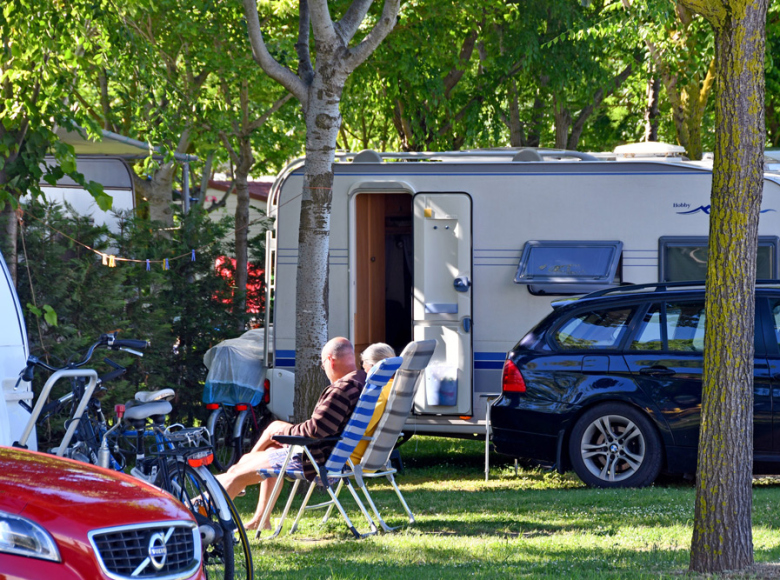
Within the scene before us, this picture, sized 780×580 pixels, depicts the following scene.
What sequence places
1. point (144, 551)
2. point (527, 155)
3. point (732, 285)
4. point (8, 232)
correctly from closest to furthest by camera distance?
1. point (144, 551)
2. point (732, 285)
3. point (8, 232)
4. point (527, 155)

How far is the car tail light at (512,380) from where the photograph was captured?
28.8 ft

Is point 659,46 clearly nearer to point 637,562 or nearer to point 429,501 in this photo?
point 429,501

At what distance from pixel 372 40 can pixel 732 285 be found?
4466mm

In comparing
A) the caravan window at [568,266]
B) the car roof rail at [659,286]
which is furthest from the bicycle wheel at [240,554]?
the caravan window at [568,266]

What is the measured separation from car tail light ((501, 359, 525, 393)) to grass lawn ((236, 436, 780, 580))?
843 mm

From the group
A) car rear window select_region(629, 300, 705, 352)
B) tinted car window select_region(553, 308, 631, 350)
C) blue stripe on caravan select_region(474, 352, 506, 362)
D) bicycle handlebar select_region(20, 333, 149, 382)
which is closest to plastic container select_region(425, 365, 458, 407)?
blue stripe on caravan select_region(474, 352, 506, 362)

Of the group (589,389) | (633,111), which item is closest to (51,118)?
(589,389)

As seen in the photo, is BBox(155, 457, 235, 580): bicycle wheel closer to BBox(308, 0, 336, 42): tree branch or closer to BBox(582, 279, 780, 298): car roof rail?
BBox(308, 0, 336, 42): tree branch

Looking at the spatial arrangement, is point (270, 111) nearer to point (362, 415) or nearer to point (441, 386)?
point (441, 386)

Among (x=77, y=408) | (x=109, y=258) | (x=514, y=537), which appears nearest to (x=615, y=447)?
(x=514, y=537)

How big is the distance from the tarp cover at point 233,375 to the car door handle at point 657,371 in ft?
12.2

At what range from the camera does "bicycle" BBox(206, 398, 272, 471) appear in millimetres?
10250

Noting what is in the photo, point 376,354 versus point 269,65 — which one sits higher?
point 269,65

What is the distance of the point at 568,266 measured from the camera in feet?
31.8
